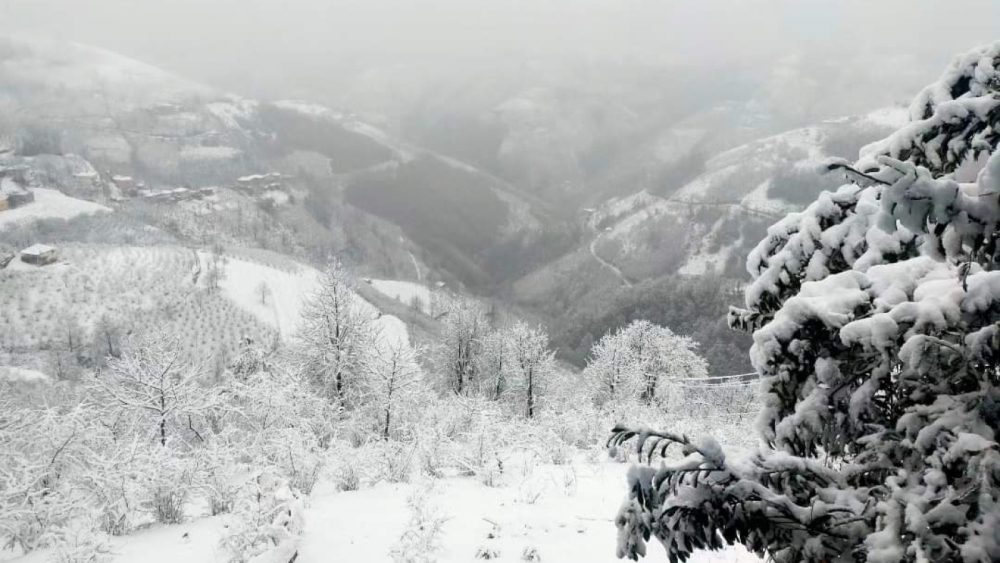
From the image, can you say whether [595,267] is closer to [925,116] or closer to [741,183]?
[741,183]

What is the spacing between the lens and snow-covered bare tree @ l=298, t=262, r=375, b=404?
21.3m

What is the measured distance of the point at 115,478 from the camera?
6.59m

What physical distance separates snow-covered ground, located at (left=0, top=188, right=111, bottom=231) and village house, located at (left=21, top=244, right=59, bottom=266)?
84.5 ft

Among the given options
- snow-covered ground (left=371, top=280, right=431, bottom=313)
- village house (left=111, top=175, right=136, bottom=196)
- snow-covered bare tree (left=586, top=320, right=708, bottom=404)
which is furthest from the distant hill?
snow-covered bare tree (left=586, top=320, right=708, bottom=404)

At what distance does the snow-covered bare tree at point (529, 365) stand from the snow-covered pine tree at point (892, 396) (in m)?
31.6

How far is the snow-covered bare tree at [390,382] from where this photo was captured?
19.0 m

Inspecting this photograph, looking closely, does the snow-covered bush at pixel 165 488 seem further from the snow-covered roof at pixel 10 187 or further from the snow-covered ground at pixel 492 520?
the snow-covered roof at pixel 10 187

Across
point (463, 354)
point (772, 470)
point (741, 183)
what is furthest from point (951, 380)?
point (741, 183)

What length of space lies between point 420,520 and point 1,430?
7.01 meters

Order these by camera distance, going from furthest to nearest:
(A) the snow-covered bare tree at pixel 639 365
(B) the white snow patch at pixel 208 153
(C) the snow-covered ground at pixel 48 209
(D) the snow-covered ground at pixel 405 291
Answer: (B) the white snow patch at pixel 208 153, (D) the snow-covered ground at pixel 405 291, (C) the snow-covered ground at pixel 48 209, (A) the snow-covered bare tree at pixel 639 365

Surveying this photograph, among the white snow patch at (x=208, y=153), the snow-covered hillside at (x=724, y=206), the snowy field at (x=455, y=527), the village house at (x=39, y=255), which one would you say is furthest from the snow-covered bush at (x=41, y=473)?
the white snow patch at (x=208, y=153)

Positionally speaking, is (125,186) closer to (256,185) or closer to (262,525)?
(256,185)

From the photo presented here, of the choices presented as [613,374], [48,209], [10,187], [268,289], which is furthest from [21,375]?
[10,187]

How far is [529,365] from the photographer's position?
34.2 m
